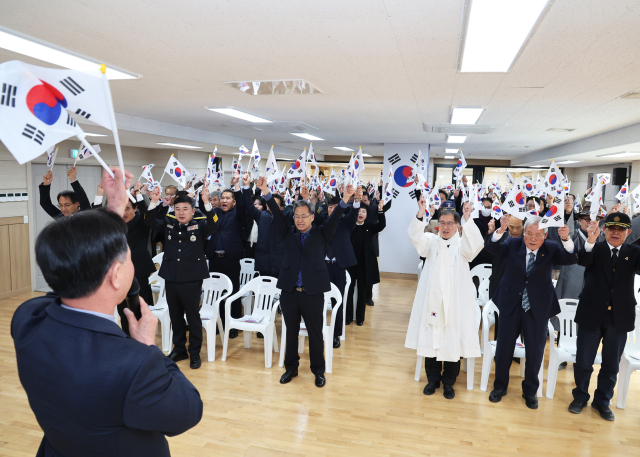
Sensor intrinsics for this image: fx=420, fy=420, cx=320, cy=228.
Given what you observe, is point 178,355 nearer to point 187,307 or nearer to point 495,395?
point 187,307

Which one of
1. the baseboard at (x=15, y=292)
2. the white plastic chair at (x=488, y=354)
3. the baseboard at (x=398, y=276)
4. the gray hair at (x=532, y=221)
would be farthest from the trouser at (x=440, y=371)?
the baseboard at (x=15, y=292)

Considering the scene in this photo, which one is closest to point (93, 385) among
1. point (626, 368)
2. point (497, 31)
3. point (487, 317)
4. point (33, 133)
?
point (33, 133)

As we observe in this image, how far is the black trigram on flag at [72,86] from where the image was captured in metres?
1.41

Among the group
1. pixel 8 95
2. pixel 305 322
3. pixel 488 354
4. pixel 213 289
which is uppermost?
pixel 8 95

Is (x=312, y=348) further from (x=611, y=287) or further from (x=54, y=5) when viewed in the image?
(x=54, y=5)

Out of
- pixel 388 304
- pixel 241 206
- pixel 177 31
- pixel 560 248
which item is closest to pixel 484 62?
pixel 560 248

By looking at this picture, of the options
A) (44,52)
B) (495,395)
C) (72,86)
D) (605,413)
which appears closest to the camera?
(72,86)

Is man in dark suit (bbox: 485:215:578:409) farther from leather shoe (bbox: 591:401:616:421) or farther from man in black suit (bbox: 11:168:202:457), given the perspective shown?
man in black suit (bbox: 11:168:202:457)

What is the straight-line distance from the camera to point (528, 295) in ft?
12.4

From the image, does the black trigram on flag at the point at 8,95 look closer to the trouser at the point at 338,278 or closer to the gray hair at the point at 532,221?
the gray hair at the point at 532,221

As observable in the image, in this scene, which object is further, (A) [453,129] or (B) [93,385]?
(A) [453,129]

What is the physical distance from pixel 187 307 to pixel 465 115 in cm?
427

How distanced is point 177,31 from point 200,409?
2.38 meters

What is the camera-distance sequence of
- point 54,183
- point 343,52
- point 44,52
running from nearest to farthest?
point 343,52 → point 44,52 → point 54,183
